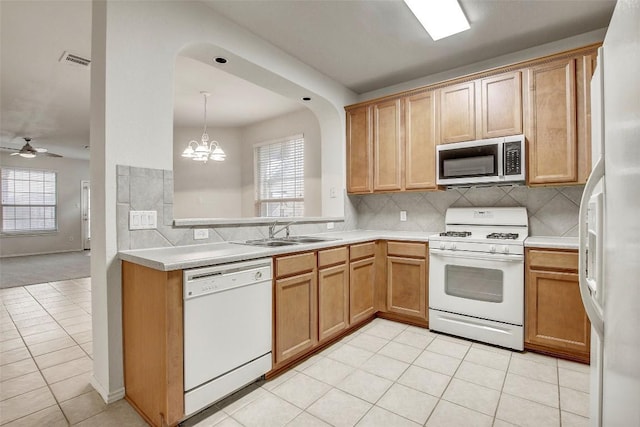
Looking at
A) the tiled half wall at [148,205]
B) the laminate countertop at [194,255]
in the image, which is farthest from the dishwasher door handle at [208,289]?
the tiled half wall at [148,205]

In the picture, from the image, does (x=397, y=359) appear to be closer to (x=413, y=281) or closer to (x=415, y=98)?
(x=413, y=281)

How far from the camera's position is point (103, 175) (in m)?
1.86

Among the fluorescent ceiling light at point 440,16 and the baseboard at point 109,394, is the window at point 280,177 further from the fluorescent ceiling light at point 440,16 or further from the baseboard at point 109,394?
the baseboard at point 109,394

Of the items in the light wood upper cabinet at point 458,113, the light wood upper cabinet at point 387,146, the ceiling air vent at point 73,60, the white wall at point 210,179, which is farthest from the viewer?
the white wall at point 210,179

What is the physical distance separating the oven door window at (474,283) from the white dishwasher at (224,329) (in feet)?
5.56

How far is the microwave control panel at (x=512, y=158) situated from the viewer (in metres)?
2.64

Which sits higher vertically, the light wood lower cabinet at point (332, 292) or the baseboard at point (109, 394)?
the light wood lower cabinet at point (332, 292)

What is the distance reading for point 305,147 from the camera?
496 centimetres

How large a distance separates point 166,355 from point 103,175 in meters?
1.10

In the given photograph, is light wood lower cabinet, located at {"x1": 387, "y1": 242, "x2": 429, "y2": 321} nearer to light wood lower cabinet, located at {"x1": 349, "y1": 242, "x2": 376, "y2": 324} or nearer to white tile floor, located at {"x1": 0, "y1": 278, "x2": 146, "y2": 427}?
light wood lower cabinet, located at {"x1": 349, "y1": 242, "x2": 376, "y2": 324}

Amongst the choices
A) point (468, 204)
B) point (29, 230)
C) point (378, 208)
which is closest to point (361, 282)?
point (378, 208)

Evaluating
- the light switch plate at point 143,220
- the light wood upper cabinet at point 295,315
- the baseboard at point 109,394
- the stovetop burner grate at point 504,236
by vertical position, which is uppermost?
the light switch plate at point 143,220

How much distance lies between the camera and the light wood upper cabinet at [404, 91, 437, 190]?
10.4 ft

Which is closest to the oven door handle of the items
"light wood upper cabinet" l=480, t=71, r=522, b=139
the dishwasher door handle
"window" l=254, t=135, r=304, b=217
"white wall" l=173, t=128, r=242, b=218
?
"light wood upper cabinet" l=480, t=71, r=522, b=139
